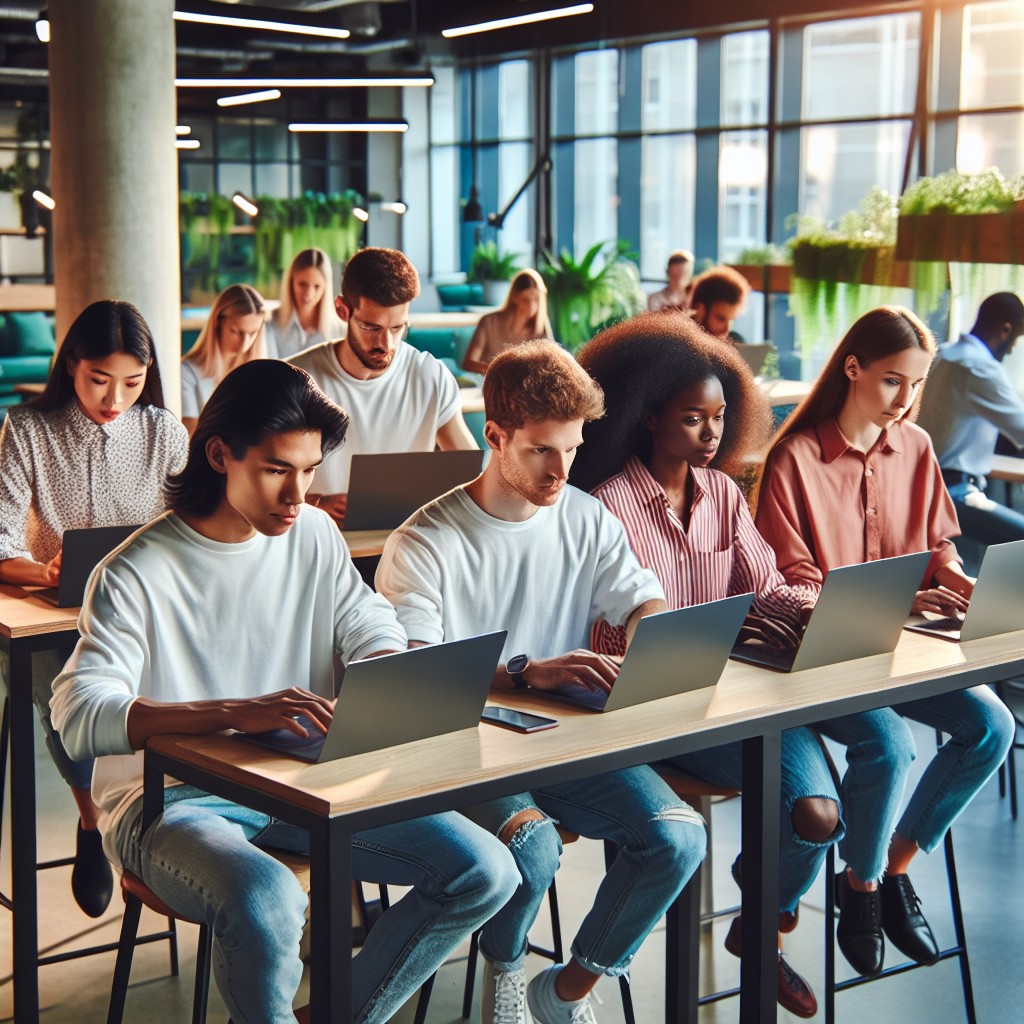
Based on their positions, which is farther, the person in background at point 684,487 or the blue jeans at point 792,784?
the person in background at point 684,487

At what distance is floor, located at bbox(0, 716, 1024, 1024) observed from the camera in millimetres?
2910

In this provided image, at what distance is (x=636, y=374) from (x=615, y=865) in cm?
95

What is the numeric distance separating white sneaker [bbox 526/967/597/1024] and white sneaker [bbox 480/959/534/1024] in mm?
103

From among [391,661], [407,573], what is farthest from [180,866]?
[407,573]

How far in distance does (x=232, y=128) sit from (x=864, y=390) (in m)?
14.4

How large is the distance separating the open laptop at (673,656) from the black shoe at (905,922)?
78cm

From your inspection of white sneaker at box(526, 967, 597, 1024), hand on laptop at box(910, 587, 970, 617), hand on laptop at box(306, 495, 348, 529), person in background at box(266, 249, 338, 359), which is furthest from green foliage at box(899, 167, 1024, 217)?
person in background at box(266, 249, 338, 359)

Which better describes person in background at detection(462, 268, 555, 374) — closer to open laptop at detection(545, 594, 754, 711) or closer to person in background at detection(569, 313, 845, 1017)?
person in background at detection(569, 313, 845, 1017)

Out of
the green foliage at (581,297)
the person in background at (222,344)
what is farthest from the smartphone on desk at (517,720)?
the green foliage at (581,297)

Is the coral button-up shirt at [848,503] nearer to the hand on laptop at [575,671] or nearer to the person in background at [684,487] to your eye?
the person in background at [684,487]

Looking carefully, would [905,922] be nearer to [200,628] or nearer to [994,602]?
[994,602]

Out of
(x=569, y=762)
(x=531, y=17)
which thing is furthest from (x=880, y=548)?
(x=531, y=17)

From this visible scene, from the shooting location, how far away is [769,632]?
8.80 feet

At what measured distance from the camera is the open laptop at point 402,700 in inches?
76.0
